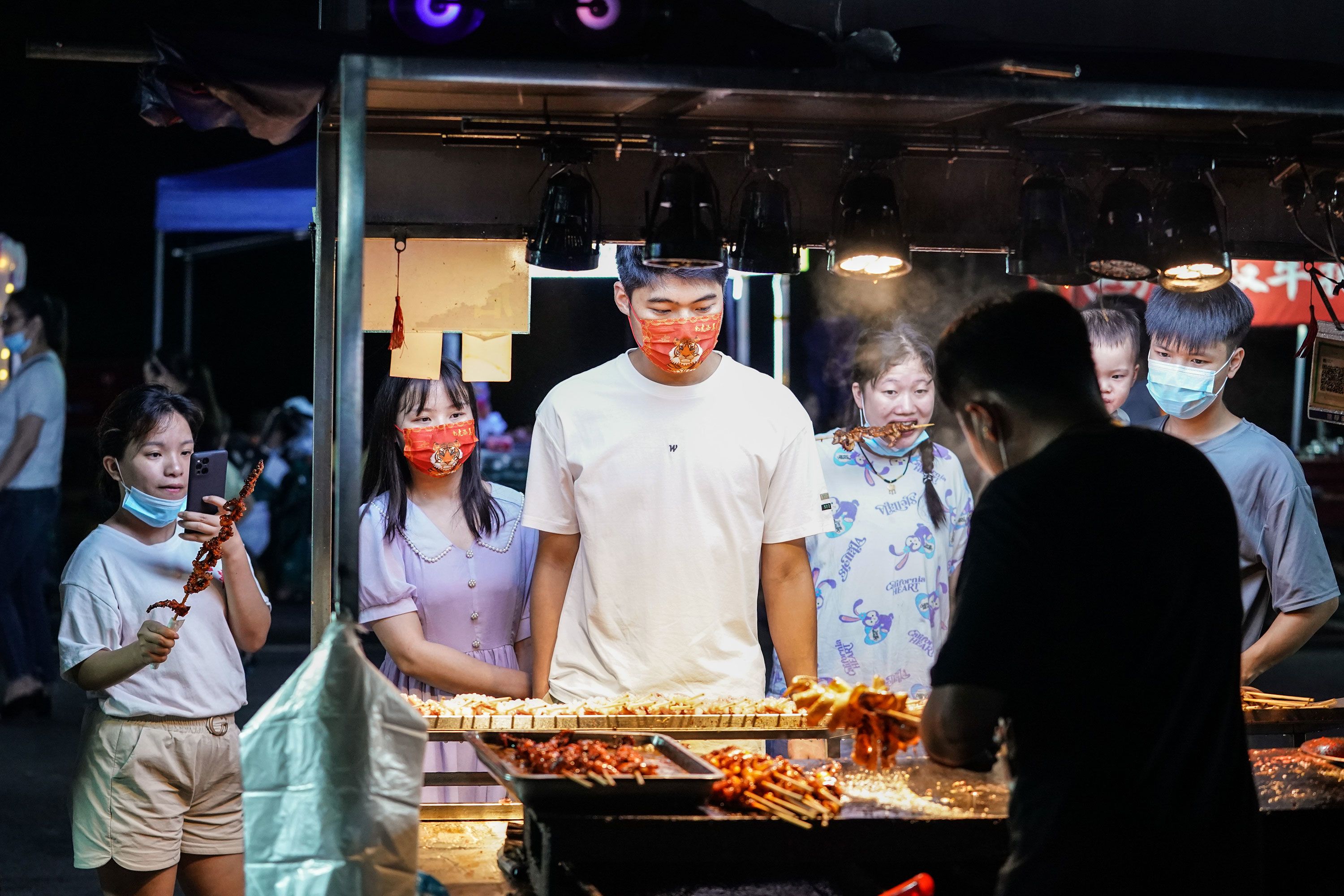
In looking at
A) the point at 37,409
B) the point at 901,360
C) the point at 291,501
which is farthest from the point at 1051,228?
the point at 291,501

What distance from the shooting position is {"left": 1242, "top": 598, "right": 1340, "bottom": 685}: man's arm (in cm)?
415

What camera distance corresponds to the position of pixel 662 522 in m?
4.02

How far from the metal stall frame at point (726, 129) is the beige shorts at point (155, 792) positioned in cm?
59

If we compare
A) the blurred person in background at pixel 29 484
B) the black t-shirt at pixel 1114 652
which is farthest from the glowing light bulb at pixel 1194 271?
the blurred person in background at pixel 29 484

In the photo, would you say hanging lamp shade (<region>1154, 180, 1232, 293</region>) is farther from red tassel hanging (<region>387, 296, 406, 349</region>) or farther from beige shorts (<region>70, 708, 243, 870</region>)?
beige shorts (<region>70, 708, 243, 870</region>)

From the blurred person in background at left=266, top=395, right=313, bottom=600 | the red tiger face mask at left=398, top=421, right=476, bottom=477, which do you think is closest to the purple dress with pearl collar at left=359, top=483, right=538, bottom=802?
the red tiger face mask at left=398, top=421, right=476, bottom=477

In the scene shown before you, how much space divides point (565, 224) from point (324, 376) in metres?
0.76

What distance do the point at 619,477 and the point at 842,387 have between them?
2.86 m

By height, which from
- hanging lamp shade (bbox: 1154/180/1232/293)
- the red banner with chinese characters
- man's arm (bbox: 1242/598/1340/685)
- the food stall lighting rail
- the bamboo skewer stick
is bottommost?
A: the bamboo skewer stick

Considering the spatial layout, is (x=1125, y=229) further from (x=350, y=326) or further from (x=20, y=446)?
(x=20, y=446)

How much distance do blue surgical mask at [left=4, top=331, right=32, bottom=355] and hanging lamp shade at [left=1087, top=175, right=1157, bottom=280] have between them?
6.34 metres

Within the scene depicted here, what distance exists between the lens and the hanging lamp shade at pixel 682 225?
346 centimetres

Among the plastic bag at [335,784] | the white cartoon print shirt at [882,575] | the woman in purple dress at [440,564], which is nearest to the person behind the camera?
the plastic bag at [335,784]

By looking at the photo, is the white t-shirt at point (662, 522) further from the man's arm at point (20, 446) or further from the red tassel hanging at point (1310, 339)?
the man's arm at point (20, 446)
